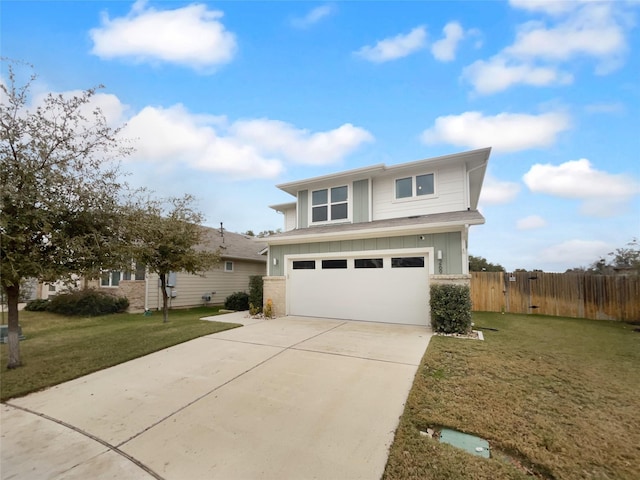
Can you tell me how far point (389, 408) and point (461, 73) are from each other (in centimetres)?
1016

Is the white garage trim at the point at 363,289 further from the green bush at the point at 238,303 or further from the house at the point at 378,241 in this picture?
the green bush at the point at 238,303

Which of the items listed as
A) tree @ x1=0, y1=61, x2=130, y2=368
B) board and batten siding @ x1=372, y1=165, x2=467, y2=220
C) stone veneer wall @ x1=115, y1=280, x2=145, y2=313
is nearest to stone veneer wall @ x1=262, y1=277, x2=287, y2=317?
board and batten siding @ x1=372, y1=165, x2=467, y2=220

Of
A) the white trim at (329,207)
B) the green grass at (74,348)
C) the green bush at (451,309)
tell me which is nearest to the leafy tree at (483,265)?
the white trim at (329,207)

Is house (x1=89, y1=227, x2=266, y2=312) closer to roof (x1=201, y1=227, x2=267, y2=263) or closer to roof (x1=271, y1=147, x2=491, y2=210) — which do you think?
roof (x1=201, y1=227, x2=267, y2=263)

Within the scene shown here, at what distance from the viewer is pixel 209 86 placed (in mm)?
10336

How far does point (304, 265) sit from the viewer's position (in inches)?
438

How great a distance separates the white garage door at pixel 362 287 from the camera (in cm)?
905

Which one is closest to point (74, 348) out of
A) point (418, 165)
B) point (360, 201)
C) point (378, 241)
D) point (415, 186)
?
point (378, 241)

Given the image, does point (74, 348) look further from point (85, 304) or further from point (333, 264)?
point (333, 264)

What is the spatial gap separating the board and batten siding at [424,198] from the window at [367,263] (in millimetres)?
2103

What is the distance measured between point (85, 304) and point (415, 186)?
14.5 meters

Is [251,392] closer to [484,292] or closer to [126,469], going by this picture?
[126,469]

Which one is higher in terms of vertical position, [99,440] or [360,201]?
[360,201]

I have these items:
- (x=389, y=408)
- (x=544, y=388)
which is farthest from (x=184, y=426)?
(x=544, y=388)
